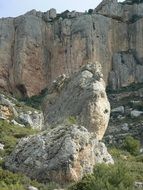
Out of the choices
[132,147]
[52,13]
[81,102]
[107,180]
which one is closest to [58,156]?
[107,180]

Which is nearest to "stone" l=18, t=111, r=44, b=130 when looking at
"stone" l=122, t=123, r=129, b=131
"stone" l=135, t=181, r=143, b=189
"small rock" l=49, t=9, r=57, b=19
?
"stone" l=135, t=181, r=143, b=189

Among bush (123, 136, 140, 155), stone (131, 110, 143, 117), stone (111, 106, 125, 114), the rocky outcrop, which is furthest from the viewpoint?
stone (111, 106, 125, 114)

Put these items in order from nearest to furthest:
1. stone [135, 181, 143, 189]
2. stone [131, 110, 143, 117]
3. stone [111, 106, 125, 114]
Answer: stone [135, 181, 143, 189]
stone [131, 110, 143, 117]
stone [111, 106, 125, 114]

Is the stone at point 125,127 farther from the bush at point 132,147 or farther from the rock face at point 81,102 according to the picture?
the rock face at point 81,102

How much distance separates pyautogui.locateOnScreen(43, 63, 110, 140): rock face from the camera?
29.6 metres

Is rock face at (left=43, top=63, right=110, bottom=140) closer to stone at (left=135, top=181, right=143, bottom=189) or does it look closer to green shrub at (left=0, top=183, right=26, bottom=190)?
stone at (left=135, top=181, right=143, bottom=189)

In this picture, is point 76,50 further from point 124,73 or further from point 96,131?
point 96,131

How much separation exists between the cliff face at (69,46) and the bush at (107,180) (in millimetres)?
51929

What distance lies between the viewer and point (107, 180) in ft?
58.9

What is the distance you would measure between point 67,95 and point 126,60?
4109cm

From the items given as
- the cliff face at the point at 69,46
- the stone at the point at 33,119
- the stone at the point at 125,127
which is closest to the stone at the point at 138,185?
the stone at the point at 33,119

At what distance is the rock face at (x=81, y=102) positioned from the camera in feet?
97.2

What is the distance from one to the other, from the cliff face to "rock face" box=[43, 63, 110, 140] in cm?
3728

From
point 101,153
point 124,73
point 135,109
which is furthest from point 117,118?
point 101,153
